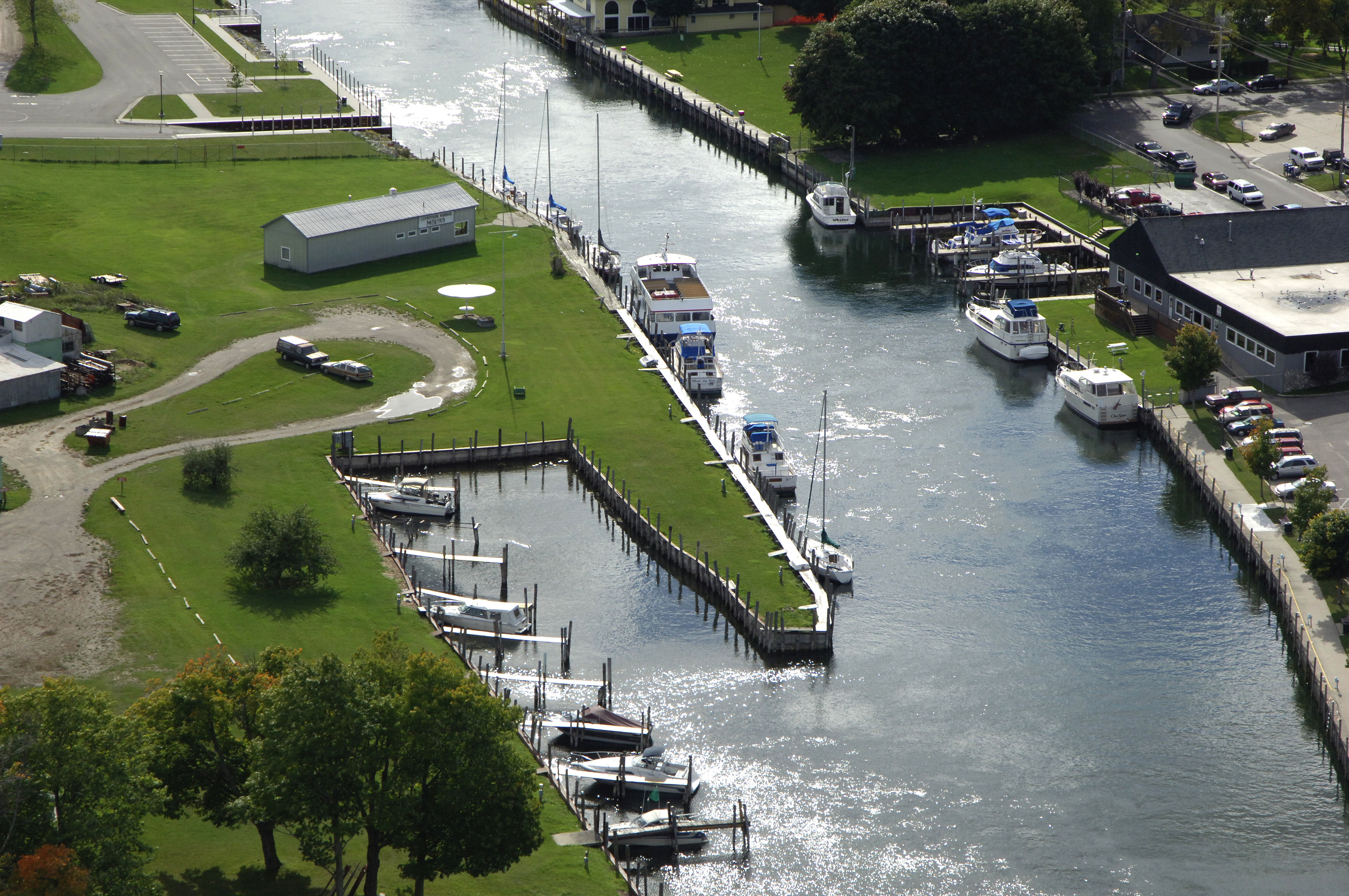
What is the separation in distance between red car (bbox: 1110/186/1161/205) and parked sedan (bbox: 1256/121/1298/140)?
71.6ft

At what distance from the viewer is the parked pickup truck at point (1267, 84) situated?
170m

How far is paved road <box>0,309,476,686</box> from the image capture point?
248 ft

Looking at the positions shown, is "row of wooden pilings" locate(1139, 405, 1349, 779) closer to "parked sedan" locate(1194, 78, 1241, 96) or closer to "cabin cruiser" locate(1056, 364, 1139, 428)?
"cabin cruiser" locate(1056, 364, 1139, 428)

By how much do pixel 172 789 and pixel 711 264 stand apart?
8469 centimetres

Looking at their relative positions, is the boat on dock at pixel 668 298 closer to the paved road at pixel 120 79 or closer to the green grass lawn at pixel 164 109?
the paved road at pixel 120 79

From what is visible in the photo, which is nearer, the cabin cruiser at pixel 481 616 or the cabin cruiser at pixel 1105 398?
the cabin cruiser at pixel 481 616

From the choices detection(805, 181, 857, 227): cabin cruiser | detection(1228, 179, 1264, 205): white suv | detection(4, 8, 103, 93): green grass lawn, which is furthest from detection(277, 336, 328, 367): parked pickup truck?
detection(1228, 179, 1264, 205): white suv

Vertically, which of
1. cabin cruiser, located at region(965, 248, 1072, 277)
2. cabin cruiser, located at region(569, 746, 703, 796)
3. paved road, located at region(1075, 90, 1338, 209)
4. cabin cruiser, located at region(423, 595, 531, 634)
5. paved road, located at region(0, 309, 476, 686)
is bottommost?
cabin cruiser, located at region(569, 746, 703, 796)

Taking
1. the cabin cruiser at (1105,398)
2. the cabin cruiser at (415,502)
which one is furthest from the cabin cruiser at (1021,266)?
the cabin cruiser at (415,502)

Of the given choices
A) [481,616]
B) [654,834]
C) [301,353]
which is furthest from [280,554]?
[301,353]

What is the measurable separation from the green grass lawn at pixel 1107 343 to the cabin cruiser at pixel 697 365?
83.5 ft

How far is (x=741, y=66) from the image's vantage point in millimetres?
187750

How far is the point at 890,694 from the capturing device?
78375mm

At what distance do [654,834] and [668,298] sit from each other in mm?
59606
